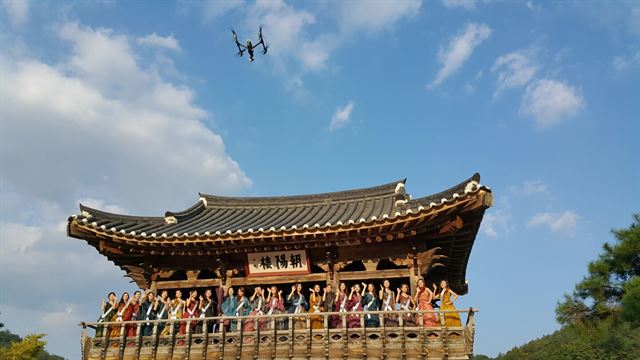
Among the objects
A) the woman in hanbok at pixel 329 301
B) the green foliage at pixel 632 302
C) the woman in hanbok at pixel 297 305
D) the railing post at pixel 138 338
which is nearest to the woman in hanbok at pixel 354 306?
the woman in hanbok at pixel 329 301

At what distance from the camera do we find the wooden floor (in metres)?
11.8

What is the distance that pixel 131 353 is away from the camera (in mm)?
13289

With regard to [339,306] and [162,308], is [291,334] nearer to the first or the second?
[339,306]

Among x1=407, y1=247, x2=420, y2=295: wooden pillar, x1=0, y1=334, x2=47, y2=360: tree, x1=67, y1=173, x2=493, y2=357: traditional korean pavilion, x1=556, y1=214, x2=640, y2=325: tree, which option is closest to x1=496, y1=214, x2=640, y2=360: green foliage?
x1=556, y1=214, x2=640, y2=325: tree

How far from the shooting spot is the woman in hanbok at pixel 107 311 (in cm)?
1374

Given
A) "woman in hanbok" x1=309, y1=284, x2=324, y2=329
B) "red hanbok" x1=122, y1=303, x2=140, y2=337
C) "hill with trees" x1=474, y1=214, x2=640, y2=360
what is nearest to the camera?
"woman in hanbok" x1=309, y1=284, x2=324, y2=329

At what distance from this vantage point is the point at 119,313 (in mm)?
14070

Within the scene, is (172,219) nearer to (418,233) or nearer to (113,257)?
(113,257)

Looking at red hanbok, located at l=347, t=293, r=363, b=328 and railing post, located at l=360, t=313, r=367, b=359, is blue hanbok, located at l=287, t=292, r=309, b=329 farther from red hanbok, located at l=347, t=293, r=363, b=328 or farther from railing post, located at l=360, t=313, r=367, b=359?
railing post, located at l=360, t=313, r=367, b=359

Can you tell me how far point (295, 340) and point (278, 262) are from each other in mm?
2981

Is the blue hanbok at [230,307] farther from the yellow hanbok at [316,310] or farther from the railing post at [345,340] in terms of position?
the railing post at [345,340]

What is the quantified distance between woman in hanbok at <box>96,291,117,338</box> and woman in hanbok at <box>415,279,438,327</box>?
8148 millimetres

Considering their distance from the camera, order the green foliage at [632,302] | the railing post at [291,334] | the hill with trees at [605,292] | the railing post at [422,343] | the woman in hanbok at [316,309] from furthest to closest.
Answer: the hill with trees at [605,292]
the green foliage at [632,302]
the woman in hanbok at [316,309]
the railing post at [291,334]
the railing post at [422,343]

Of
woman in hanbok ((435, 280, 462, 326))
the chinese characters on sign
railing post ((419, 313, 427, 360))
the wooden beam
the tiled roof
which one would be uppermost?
the tiled roof
